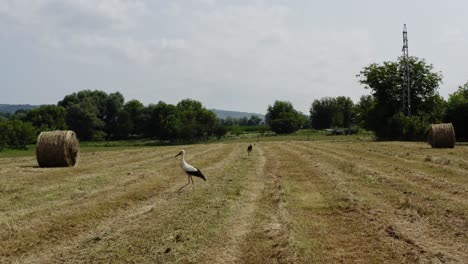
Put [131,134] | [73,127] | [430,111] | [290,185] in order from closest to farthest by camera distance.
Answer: [290,185] < [430,111] < [73,127] < [131,134]

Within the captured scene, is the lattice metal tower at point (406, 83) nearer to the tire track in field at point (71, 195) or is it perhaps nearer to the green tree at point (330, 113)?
the tire track in field at point (71, 195)

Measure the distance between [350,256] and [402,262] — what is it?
0.83m

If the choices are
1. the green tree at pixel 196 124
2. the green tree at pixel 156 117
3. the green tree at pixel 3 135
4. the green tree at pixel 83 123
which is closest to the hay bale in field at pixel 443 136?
the green tree at pixel 3 135

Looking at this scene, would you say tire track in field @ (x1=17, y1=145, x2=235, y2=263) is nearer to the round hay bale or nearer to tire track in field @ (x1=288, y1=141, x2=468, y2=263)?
tire track in field @ (x1=288, y1=141, x2=468, y2=263)

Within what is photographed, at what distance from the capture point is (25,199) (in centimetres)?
1355

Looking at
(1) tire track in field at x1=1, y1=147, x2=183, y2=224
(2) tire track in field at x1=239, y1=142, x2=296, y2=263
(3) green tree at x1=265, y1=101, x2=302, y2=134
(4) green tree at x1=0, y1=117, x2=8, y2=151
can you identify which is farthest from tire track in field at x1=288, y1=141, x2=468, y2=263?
(3) green tree at x1=265, y1=101, x2=302, y2=134

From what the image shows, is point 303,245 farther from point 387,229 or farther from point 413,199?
point 413,199

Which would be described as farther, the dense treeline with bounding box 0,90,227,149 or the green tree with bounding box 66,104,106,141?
the green tree with bounding box 66,104,106,141

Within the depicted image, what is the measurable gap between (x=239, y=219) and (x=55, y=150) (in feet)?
56.5

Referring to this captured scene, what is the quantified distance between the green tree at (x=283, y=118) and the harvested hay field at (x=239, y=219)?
127 metres

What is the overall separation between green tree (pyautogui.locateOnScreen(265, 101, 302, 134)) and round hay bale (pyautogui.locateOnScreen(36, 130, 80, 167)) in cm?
12021

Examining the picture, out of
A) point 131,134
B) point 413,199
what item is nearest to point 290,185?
point 413,199

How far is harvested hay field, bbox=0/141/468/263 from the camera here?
8023 mm

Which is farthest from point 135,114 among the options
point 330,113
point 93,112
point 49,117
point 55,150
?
point 55,150
